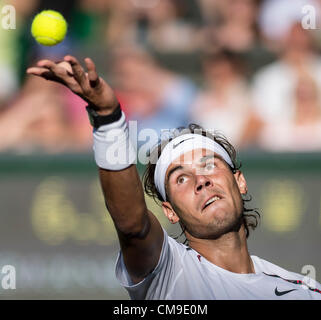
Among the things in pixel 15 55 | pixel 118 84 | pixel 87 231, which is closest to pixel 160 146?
pixel 87 231

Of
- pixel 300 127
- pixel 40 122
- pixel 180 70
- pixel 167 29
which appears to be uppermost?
pixel 167 29

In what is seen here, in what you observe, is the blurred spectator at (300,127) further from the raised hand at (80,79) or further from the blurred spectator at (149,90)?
the raised hand at (80,79)

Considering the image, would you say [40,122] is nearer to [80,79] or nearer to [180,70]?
[180,70]

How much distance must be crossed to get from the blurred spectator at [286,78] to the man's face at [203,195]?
279cm

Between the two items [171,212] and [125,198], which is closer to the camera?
[125,198]

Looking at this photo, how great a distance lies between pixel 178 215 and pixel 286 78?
11.6ft

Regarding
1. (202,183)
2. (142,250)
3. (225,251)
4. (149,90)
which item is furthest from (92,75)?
(149,90)

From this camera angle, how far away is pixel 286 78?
6.61m

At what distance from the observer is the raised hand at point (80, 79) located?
267 centimetres

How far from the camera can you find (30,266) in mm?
5645

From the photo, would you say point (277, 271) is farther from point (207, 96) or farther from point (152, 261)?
point (207, 96)

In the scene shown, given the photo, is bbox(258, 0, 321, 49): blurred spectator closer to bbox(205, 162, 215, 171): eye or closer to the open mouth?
bbox(205, 162, 215, 171): eye

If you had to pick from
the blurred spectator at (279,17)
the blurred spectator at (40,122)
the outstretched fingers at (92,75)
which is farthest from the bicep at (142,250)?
the blurred spectator at (279,17)

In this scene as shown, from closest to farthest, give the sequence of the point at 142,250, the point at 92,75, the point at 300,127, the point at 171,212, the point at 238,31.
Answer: the point at 92,75
the point at 142,250
the point at 171,212
the point at 300,127
the point at 238,31
